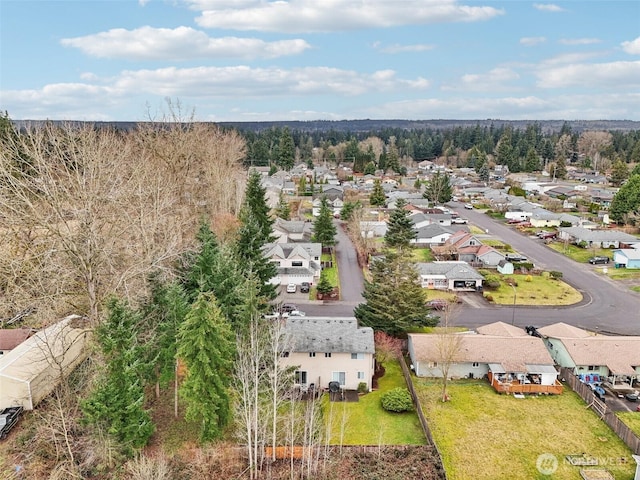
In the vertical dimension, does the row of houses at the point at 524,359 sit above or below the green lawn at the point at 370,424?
above

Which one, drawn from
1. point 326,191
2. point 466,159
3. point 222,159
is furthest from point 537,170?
point 222,159

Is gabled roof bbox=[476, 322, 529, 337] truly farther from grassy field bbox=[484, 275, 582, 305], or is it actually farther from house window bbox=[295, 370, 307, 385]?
house window bbox=[295, 370, 307, 385]

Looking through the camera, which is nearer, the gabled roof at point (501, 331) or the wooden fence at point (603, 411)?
the wooden fence at point (603, 411)

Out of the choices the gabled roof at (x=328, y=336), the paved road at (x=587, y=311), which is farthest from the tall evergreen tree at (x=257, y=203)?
the paved road at (x=587, y=311)

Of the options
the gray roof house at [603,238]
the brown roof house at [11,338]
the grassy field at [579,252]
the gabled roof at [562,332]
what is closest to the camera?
the brown roof house at [11,338]

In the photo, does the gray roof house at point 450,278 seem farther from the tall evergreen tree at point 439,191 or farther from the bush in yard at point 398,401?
the tall evergreen tree at point 439,191

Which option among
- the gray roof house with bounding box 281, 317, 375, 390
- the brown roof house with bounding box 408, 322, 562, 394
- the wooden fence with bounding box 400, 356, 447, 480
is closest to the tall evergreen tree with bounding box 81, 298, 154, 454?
the gray roof house with bounding box 281, 317, 375, 390
